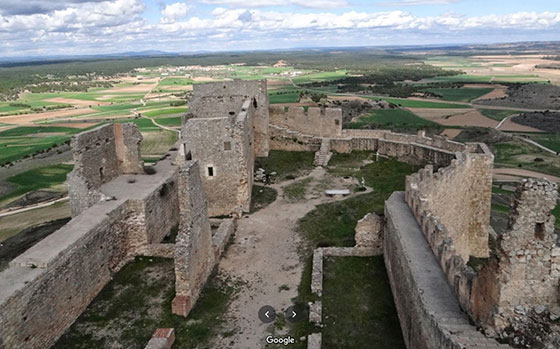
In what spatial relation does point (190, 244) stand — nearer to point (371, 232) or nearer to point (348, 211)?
point (371, 232)

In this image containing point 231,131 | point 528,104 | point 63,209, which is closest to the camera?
point 231,131

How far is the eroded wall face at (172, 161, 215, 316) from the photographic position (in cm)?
1384

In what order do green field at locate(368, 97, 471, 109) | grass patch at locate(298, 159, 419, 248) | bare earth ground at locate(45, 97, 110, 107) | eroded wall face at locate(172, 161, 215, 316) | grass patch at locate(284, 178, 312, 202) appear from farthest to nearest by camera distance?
bare earth ground at locate(45, 97, 110, 107), green field at locate(368, 97, 471, 109), grass patch at locate(284, 178, 312, 202), grass patch at locate(298, 159, 419, 248), eroded wall face at locate(172, 161, 215, 316)

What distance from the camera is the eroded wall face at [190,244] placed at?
13844mm

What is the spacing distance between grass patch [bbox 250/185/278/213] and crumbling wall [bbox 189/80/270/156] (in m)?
6.81

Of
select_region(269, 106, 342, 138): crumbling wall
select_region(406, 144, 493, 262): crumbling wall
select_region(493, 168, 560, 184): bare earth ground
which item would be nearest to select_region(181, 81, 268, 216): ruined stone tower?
select_region(406, 144, 493, 262): crumbling wall

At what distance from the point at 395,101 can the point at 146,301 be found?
7811 cm

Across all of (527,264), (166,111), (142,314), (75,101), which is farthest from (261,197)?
(75,101)

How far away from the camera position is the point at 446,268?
11.2m

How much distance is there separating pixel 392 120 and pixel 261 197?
46731mm

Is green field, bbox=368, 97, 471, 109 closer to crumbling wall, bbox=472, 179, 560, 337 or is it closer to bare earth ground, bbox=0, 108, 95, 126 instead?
bare earth ground, bbox=0, 108, 95, 126

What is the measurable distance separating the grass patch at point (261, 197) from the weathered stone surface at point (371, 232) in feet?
21.1

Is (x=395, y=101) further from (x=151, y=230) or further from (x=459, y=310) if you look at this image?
(x=459, y=310)

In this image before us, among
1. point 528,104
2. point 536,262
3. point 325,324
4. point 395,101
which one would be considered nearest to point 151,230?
point 325,324
